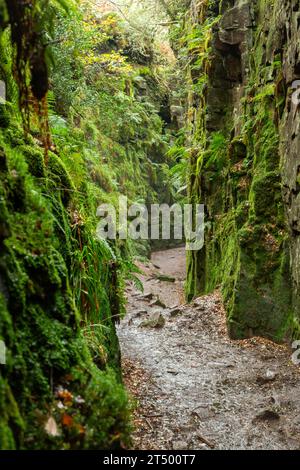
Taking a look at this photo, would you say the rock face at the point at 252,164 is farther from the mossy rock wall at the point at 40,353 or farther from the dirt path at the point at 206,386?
the mossy rock wall at the point at 40,353

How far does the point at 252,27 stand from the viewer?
841 cm

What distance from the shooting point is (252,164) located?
7473 mm

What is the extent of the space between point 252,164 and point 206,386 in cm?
423

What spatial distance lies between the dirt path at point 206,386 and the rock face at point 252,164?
64cm

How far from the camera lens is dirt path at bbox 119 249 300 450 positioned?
3596 mm

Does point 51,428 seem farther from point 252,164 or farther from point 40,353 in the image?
point 252,164

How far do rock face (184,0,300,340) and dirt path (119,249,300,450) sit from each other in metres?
0.64

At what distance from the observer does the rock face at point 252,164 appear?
589 centimetres

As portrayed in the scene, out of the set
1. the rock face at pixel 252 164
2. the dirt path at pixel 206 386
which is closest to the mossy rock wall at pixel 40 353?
the dirt path at pixel 206 386

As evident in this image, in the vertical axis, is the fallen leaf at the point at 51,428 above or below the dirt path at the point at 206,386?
above

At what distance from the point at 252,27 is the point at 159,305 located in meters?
6.59

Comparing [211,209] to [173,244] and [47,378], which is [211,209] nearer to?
[47,378]

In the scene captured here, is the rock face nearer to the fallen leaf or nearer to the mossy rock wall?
the mossy rock wall
